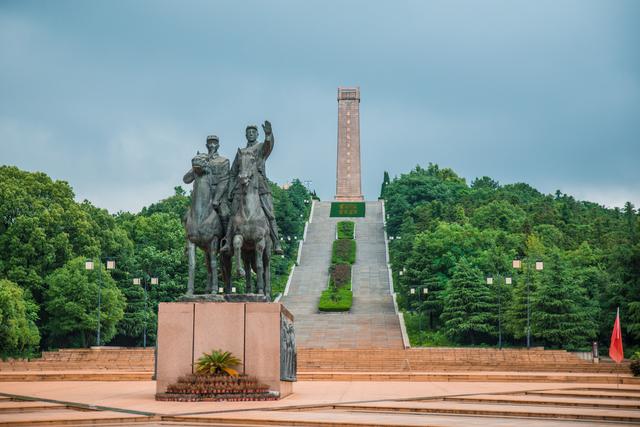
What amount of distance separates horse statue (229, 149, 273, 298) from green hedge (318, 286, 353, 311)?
37704mm

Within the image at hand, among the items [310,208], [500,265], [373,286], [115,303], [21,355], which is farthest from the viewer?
[310,208]

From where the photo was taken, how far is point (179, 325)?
18078 mm

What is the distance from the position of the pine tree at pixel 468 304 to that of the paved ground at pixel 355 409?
24759mm

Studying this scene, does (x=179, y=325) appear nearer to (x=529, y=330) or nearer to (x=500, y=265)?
(x=529, y=330)

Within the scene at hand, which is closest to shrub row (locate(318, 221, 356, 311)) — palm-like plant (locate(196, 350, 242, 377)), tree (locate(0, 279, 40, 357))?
tree (locate(0, 279, 40, 357))

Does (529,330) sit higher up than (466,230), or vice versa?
(466,230)

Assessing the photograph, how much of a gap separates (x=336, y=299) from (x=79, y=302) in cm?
1957

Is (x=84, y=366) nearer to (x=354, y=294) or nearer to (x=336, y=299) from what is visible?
(x=336, y=299)

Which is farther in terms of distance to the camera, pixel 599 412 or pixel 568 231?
pixel 568 231

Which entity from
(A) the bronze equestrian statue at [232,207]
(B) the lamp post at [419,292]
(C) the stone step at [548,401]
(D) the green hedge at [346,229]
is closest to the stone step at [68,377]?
(A) the bronze equestrian statue at [232,207]

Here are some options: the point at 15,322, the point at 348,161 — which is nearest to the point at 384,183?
the point at 348,161

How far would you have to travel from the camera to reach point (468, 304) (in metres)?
45.6

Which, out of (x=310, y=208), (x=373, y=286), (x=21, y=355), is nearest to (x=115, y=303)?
(x=21, y=355)

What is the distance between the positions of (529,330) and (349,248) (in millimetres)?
36712
